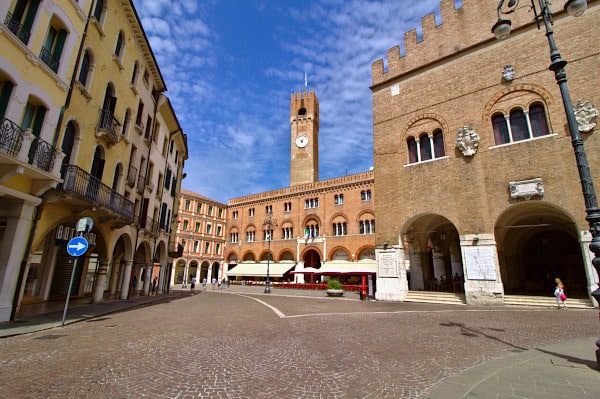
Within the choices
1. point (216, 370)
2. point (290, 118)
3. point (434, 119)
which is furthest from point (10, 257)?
point (290, 118)

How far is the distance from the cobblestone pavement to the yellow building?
3.22 metres

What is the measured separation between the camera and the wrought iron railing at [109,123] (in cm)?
1300

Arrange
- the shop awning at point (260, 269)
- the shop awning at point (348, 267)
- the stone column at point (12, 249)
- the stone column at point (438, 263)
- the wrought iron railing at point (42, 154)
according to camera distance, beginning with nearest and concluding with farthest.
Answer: the stone column at point (12, 249) < the wrought iron railing at point (42, 154) < the stone column at point (438, 263) < the shop awning at point (348, 267) < the shop awning at point (260, 269)

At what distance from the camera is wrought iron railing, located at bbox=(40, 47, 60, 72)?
984cm

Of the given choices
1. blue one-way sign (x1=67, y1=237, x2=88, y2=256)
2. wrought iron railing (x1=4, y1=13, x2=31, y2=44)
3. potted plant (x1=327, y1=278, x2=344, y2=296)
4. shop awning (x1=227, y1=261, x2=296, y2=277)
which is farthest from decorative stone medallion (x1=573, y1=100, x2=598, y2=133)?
shop awning (x1=227, y1=261, x2=296, y2=277)

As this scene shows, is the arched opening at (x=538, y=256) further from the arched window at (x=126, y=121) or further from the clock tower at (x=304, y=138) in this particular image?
the clock tower at (x=304, y=138)

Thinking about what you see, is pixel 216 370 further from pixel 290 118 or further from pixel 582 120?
pixel 290 118

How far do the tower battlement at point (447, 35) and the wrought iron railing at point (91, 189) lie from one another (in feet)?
61.3

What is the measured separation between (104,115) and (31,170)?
539 centimetres

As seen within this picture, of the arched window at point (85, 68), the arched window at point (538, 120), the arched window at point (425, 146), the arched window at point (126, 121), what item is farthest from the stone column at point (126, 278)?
the arched window at point (538, 120)

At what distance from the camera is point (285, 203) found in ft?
147

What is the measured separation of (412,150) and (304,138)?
3563 cm

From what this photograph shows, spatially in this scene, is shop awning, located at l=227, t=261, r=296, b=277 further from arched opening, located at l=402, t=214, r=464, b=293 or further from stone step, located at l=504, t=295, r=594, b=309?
stone step, located at l=504, t=295, r=594, b=309

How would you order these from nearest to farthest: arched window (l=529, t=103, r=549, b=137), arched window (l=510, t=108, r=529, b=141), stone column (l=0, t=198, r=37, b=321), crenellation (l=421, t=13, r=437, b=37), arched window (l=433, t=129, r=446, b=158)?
stone column (l=0, t=198, r=37, b=321) < arched window (l=529, t=103, r=549, b=137) < arched window (l=510, t=108, r=529, b=141) < arched window (l=433, t=129, r=446, b=158) < crenellation (l=421, t=13, r=437, b=37)
